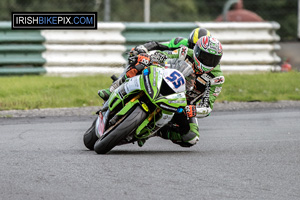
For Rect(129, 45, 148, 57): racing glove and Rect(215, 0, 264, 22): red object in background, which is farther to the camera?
Rect(215, 0, 264, 22): red object in background

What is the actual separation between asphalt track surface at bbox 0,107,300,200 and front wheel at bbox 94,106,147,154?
159 mm

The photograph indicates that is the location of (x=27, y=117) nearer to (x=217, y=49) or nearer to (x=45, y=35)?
(x=45, y=35)

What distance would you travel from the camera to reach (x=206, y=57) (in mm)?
7727

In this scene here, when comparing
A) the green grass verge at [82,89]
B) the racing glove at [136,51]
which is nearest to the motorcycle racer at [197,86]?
the racing glove at [136,51]

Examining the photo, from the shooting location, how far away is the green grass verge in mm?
12138

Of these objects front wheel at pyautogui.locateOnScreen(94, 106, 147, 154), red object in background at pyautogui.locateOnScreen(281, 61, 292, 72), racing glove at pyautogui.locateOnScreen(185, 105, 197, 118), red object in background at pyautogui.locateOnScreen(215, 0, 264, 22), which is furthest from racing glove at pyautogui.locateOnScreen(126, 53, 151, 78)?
red object in background at pyautogui.locateOnScreen(215, 0, 264, 22)

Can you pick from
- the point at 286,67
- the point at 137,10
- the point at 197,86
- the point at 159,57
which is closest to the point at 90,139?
the point at 159,57

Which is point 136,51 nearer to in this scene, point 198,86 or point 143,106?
point 198,86

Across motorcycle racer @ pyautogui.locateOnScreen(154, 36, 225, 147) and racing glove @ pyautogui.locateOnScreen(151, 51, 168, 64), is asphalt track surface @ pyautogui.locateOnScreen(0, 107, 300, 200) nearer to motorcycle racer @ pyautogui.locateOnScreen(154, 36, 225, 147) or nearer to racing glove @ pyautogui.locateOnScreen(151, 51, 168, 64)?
motorcycle racer @ pyautogui.locateOnScreen(154, 36, 225, 147)

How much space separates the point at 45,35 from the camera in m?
13.6

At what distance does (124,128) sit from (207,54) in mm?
1318

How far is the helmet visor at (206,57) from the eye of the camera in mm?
7719

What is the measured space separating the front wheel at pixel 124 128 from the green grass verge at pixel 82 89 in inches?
189

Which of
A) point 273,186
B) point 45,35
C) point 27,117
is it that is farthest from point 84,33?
point 273,186
